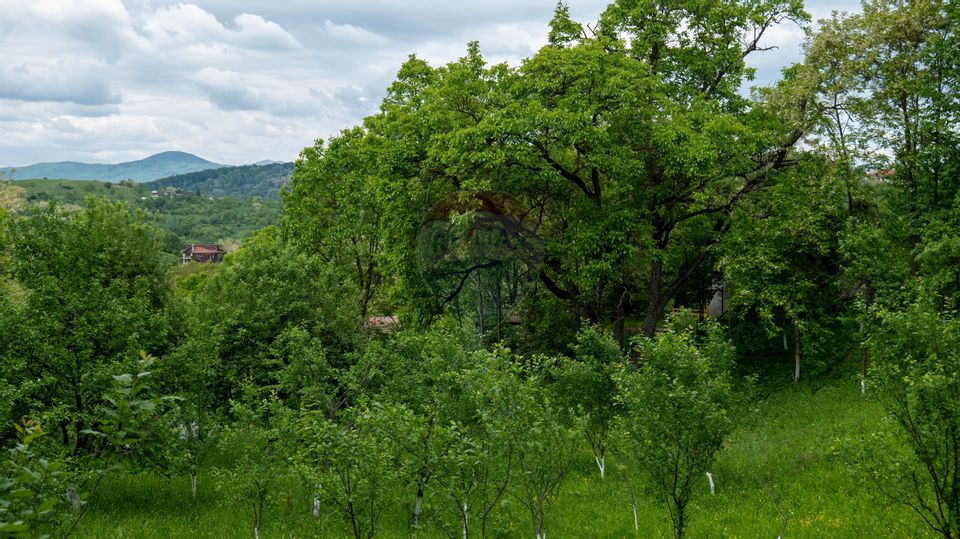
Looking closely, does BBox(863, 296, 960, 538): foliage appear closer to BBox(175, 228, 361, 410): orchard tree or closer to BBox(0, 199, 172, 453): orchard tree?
BBox(175, 228, 361, 410): orchard tree

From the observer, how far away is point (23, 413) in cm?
1633

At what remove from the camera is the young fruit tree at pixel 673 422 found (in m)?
11.3

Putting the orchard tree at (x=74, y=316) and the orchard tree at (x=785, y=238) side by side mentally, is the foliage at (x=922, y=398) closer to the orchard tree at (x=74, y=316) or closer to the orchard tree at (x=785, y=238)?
the orchard tree at (x=785, y=238)

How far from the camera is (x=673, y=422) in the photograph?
11.4 meters

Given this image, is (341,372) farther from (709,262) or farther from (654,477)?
(709,262)

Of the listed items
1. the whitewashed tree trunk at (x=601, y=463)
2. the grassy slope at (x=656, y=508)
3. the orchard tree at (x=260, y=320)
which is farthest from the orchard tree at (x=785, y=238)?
the orchard tree at (x=260, y=320)

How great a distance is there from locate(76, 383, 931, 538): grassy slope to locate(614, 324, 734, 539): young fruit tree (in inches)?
97.1

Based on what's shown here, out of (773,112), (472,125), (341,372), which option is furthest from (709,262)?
(341,372)

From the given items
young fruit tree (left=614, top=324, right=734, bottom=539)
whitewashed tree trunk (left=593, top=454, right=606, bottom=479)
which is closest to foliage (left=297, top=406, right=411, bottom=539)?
young fruit tree (left=614, top=324, right=734, bottom=539)

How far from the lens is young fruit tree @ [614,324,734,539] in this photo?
11.3m

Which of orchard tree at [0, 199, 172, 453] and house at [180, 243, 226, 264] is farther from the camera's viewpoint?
house at [180, 243, 226, 264]

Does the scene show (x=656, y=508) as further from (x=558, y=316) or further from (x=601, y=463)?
(x=558, y=316)

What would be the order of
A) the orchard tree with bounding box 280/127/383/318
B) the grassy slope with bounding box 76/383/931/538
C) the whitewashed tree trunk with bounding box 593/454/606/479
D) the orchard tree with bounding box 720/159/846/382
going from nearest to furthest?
the grassy slope with bounding box 76/383/931/538, the whitewashed tree trunk with bounding box 593/454/606/479, the orchard tree with bounding box 720/159/846/382, the orchard tree with bounding box 280/127/383/318

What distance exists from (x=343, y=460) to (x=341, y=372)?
573 cm
